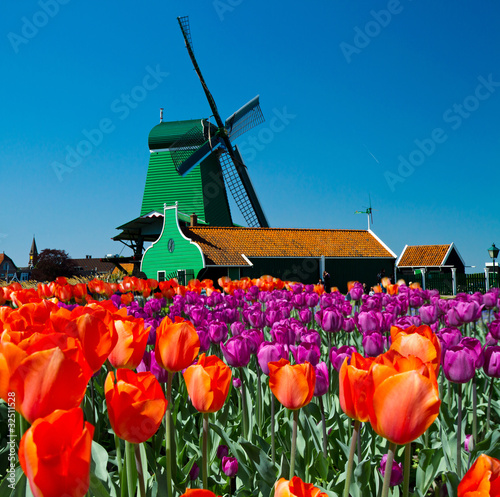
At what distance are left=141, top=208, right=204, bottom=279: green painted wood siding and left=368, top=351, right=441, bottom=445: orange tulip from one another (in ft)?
75.7

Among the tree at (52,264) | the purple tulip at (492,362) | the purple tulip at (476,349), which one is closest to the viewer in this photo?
the purple tulip at (476,349)

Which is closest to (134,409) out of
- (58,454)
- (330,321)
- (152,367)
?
(58,454)

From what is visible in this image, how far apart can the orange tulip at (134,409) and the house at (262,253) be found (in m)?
22.9

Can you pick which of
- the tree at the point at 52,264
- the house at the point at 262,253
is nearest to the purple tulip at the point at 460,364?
the house at the point at 262,253

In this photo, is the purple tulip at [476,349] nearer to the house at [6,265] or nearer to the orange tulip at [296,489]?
the orange tulip at [296,489]

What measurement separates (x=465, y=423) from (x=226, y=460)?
187 cm

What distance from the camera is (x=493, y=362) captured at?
2.10 m

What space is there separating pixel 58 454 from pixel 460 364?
5.17 ft

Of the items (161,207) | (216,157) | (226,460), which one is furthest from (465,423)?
(216,157)

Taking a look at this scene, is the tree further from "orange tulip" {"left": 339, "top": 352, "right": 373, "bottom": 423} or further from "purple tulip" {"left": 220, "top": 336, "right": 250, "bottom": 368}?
"orange tulip" {"left": 339, "top": 352, "right": 373, "bottom": 423}

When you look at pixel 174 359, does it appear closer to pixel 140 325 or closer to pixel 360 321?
pixel 140 325

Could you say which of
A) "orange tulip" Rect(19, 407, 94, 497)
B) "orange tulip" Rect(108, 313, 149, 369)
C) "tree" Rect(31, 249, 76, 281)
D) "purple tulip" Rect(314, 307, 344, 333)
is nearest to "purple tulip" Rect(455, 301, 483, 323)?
"purple tulip" Rect(314, 307, 344, 333)

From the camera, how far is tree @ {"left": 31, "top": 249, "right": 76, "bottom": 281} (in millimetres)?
47166

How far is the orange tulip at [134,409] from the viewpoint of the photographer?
3.36 ft
